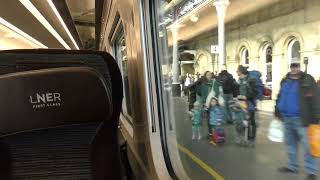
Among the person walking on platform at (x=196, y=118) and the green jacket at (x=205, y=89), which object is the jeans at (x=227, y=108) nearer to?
the green jacket at (x=205, y=89)

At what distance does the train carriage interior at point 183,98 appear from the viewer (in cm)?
100

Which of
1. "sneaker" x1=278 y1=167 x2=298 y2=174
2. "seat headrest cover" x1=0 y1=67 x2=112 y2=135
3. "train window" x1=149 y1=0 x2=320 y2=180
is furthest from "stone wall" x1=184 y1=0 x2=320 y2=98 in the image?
"seat headrest cover" x1=0 y1=67 x2=112 y2=135

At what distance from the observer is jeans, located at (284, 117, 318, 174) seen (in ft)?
3.21

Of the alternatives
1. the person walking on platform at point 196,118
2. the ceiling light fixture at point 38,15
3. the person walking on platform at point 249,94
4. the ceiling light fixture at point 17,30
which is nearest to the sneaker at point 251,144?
the person walking on platform at point 249,94

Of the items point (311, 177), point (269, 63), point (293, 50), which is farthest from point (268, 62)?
point (311, 177)

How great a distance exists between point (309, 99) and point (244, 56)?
0.34m

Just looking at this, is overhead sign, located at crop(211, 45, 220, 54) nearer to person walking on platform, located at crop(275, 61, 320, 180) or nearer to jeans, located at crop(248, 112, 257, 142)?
jeans, located at crop(248, 112, 257, 142)

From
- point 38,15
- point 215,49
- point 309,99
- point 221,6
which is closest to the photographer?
point 309,99

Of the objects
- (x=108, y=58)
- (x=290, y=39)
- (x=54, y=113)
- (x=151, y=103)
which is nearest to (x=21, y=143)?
(x=54, y=113)

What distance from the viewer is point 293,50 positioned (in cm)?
96

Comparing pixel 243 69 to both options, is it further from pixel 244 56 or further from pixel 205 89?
pixel 205 89

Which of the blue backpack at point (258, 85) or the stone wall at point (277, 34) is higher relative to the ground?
the stone wall at point (277, 34)

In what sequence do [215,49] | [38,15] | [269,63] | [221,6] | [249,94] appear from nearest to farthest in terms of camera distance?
[269,63], [249,94], [221,6], [215,49], [38,15]

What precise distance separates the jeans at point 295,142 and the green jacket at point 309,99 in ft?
0.10
